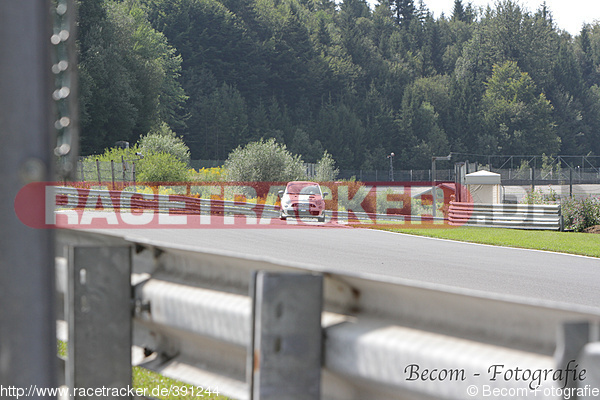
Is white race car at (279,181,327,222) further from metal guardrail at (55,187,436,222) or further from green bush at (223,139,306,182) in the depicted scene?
green bush at (223,139,306,182)

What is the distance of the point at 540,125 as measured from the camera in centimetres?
11612

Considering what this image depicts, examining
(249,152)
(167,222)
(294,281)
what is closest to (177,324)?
(294,281)

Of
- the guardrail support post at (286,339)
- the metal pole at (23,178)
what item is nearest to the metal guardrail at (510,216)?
the guardrail support post at (286,339)

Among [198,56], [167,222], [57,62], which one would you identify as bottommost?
[167,222]

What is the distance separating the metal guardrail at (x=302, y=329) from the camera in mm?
1968

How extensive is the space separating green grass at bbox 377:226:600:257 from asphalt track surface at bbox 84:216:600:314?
82 cm

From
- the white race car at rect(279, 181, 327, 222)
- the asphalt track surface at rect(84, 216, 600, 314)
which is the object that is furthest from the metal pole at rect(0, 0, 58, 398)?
the white race car at rect(279, 181, 327, 222)

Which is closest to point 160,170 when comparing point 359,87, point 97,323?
point 97,323

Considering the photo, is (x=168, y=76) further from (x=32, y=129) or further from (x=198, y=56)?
(x=32, y=129)

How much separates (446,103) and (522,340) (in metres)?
122

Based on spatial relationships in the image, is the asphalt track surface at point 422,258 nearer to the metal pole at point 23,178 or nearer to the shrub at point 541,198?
the metal pole at point 23,178

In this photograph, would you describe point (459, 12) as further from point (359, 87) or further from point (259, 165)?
point (259, 165)

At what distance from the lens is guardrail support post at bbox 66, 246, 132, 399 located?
10.1 ft

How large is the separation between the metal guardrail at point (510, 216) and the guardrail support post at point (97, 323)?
23075mm
